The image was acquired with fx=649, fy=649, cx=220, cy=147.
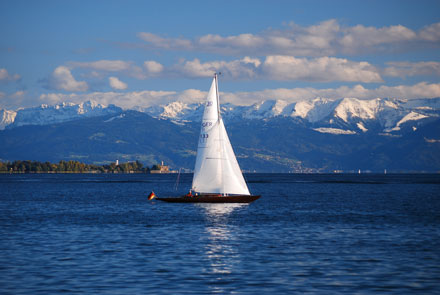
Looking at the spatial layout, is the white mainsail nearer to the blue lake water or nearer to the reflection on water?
the reflection on water

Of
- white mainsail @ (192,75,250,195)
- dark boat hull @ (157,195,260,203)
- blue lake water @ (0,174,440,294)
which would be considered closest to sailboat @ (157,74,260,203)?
white mainsail @ (192,75,250,195)

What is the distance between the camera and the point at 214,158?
100 m

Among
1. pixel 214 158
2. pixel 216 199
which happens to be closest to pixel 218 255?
pixel 214 158

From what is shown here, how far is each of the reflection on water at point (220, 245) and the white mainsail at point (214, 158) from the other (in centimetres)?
560

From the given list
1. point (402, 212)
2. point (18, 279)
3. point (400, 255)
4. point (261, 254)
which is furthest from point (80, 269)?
point (402, 212)

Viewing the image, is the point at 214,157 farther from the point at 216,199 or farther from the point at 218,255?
the point at 218,255

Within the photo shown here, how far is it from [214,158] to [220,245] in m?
42.3

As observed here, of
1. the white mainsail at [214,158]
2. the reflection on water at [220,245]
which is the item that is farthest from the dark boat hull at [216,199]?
the reflection on water at [220,245]

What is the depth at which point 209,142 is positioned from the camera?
99.7 metres

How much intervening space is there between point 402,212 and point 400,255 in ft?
171

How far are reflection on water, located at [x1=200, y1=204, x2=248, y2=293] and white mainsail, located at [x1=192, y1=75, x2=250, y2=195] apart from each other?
220 inches

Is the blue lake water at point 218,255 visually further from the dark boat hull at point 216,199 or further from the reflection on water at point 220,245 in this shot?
the dark boat hull at point 216,199

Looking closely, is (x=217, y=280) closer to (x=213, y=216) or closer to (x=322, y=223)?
(x=322, y=223)

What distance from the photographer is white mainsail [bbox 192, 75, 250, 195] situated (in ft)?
322
